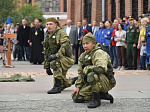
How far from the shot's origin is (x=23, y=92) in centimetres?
914

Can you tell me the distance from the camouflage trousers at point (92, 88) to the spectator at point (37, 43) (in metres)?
12.5

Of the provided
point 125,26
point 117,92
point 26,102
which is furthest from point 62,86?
point 125,26

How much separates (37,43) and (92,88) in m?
13.2

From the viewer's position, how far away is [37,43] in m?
20.2

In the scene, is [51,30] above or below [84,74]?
above

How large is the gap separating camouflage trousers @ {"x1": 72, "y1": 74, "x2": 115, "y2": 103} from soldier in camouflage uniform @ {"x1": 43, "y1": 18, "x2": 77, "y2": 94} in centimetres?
142

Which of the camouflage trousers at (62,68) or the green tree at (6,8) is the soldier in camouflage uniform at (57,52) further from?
the green tree at (6,8)

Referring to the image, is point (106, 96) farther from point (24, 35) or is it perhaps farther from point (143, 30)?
point (24, 35)

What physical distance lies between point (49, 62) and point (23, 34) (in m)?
14.5

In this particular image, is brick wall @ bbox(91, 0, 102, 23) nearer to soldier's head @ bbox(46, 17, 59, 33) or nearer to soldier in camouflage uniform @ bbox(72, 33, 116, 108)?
soldier's head @ bbox(46, 17, 59, 33)

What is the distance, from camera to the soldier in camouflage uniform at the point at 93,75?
7.11 m

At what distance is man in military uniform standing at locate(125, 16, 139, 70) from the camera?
1605 centimetres

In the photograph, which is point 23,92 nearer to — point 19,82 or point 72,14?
point 19,82

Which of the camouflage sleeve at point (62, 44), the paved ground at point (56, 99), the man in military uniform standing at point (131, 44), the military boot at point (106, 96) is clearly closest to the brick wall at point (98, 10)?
the man in military uniform standing at point (131, 44)
